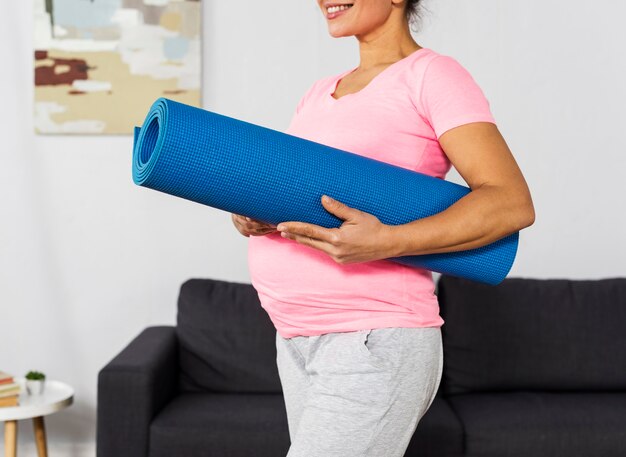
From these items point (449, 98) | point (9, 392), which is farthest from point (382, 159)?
point (9, 392)

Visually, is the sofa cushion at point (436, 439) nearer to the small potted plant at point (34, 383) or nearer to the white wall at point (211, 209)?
the white wall at point (211, 209)

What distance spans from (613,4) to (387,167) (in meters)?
2.33

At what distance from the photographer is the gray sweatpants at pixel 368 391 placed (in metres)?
1.13

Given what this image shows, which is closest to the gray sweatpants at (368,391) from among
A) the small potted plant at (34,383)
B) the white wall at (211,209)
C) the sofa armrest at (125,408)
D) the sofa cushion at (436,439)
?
the sofa cushion at (436,439)

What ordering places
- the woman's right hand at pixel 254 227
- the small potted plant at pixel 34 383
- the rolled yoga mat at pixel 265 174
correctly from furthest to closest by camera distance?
the small potted plant at pixel 34 383 → the woman's right hand at pixel 254 227 → the rolled yoga mat at pixel 265 174

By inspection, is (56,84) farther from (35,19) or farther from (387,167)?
(387,167)

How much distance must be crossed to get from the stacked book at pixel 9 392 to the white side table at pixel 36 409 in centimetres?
2

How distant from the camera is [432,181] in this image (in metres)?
1.20

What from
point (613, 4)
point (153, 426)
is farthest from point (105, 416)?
point (613, 4)

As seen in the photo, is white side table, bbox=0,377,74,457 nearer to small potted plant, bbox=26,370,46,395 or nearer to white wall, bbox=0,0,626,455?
small potted plant, bbox=26,370,46,395

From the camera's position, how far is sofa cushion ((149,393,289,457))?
2.37 m

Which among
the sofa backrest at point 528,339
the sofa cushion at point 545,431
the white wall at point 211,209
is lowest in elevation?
the sofa cushion at point 545,431

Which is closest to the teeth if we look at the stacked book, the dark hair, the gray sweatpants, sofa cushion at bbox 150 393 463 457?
the dark hair

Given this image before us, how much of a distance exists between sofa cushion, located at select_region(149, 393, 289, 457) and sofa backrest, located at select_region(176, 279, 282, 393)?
0.30 m
